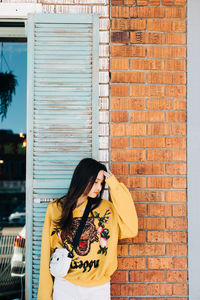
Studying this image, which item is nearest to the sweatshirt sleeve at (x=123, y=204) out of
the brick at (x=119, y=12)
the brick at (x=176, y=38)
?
the brick at (x=176, y=38)

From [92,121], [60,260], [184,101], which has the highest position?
[184,101]

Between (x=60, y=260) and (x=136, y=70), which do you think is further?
(x=136, y=70)

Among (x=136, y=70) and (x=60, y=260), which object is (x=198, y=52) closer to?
(x=136, y=70)

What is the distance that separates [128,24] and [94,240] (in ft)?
6.26

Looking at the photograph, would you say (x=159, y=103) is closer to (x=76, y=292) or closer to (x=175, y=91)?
(x=175, y=91)

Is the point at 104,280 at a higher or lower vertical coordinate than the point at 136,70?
lower

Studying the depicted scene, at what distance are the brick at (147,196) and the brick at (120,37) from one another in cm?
137

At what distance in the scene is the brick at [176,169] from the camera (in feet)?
9.15

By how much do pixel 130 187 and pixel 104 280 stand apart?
32.4 inches

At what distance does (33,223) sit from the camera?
2.74 meters

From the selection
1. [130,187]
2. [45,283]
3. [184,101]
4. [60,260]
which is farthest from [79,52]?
[45,283]

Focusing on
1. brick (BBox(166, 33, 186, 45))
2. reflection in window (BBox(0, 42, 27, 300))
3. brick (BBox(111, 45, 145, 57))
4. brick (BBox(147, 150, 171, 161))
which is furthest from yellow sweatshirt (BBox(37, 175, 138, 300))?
brick (BBox(166, 33, 186, 45))

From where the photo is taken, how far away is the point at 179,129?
2.81m

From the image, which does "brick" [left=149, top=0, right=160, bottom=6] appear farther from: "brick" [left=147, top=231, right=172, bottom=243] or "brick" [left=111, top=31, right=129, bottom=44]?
"brick" [left=147, top=231, right=172, bottom=243]
